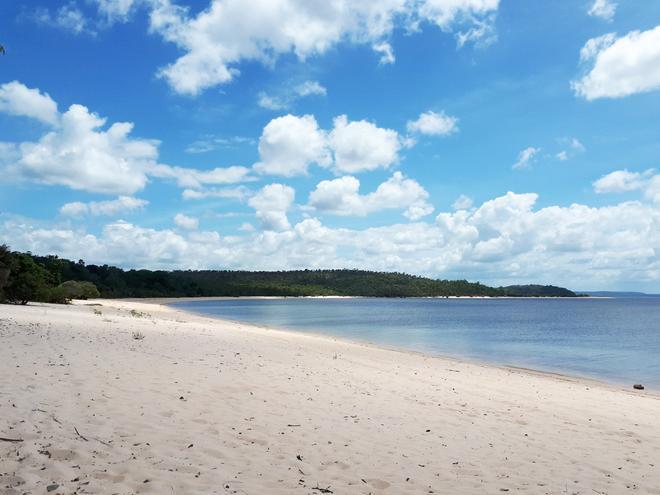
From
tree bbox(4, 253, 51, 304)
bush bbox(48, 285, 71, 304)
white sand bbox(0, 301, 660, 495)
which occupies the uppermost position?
tree bbox(4, 253, 51, 304)

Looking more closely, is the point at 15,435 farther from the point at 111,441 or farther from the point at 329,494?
the point at 329,494

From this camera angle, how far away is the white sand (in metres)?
6.37

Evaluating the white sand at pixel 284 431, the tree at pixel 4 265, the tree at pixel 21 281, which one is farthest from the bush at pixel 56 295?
the white sand at pixel 284 431

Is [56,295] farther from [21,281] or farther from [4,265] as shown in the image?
[4,265]

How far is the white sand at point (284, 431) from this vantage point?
20.9ft

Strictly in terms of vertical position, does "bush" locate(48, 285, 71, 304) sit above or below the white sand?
above

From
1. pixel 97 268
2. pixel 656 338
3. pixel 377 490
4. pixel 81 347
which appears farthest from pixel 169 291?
pixel 377 490

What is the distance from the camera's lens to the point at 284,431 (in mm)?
8398

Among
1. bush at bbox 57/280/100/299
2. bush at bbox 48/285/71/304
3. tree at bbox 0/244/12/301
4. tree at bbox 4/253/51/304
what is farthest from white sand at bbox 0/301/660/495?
bush at bbox 57/280/100/299

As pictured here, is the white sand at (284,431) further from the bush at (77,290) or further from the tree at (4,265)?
the bush at (77,290)

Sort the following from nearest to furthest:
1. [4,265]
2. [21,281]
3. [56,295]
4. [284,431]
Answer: [284,431]
[4,265]
[21,281]
[56,295]

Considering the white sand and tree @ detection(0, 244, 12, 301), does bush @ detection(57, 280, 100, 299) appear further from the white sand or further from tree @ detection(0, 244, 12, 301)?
the white sand

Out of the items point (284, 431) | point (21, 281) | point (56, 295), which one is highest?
point (21, 281)

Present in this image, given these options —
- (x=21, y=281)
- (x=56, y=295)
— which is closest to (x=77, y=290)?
(x=56, y=295)
